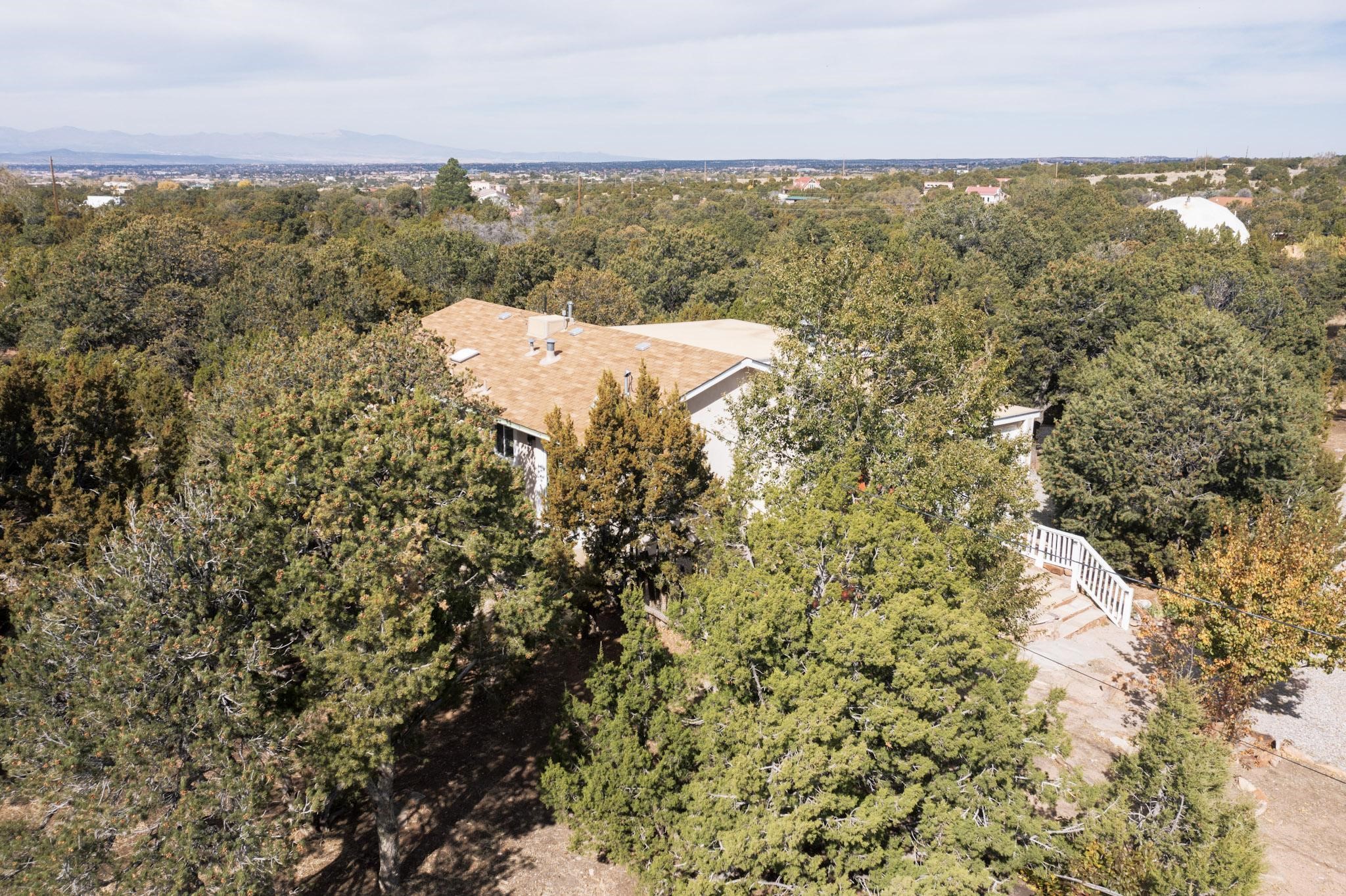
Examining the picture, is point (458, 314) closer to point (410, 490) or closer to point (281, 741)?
point (410, 490)

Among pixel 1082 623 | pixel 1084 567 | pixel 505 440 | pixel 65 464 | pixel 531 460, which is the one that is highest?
pixel 65 464

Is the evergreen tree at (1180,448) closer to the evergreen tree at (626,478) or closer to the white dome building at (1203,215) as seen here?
the evergreen tree at (626,478)

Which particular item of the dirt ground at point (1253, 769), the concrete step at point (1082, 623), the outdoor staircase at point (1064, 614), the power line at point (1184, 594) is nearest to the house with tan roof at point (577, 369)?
the power line at point (1184, 594)

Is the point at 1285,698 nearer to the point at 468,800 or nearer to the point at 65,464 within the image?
the point at 468,800

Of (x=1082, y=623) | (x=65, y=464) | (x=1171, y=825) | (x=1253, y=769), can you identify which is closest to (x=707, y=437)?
(x=1082, y=623)

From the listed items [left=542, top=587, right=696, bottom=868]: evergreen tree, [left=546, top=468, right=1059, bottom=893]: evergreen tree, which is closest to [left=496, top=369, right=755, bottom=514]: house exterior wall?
[left=542, top=587, right=696, bottom=868]: evergreen tree

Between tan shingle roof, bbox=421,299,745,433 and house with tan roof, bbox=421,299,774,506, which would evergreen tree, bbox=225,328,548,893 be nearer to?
house with tan roof, bbox=421,299,774,506
